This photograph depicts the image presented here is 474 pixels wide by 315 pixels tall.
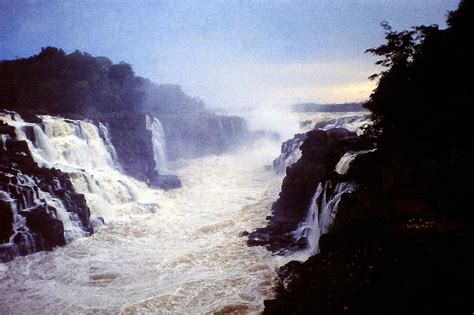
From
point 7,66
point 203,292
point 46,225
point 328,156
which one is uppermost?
point 7,66

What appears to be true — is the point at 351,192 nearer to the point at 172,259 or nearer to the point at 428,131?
the point at 428,131

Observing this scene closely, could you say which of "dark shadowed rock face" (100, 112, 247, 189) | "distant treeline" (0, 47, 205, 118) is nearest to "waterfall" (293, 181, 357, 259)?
"dark shadowed rock face" (100, 112, 247, 189)

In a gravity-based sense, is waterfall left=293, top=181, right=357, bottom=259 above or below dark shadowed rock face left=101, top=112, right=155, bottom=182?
below

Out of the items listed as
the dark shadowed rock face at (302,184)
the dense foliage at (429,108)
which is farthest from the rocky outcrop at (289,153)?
the dense foliage at (429,108)

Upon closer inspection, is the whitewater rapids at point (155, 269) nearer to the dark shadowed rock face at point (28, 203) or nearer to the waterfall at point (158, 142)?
the dark shadowed rock face at point (28, 203)

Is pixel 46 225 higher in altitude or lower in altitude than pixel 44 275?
higher

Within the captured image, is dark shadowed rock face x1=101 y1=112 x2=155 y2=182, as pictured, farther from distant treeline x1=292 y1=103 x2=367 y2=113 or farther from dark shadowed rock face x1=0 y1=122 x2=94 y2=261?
distant treeline x1=292 y1=103 x2=367 y2=113

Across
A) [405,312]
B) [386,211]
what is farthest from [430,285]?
[386,211]
